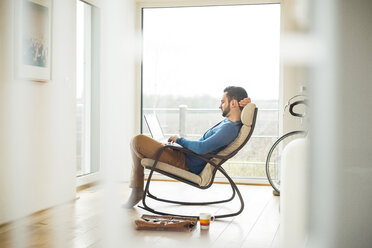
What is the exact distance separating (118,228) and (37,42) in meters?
1.72

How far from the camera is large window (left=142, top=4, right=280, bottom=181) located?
12.5ft

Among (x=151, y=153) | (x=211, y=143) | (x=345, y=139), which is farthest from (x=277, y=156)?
(x=345, y=139)

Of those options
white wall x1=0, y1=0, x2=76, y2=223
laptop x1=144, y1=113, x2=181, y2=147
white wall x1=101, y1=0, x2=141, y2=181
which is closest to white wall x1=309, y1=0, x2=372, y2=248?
white wall x1=101, y1=0, x2=141, y2=181

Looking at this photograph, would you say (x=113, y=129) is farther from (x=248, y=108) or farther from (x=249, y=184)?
(x=249, y=184)

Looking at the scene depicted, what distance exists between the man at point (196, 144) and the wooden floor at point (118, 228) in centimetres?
25

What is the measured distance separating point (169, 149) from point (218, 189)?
1057 millimetres

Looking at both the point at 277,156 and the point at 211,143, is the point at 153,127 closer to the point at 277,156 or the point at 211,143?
the point at 211,143

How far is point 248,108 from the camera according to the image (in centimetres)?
261

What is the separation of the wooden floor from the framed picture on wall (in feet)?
2.55

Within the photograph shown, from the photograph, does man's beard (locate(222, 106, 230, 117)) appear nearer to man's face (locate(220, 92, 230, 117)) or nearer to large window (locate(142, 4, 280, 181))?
man's face (locate(220, 92, 230, 117))

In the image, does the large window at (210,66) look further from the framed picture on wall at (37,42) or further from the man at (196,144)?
the framed picture on wall at (37,42)

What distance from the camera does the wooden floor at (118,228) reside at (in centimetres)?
103

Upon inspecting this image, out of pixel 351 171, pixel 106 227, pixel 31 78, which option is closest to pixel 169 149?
pixel 31 78

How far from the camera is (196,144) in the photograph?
255cm
